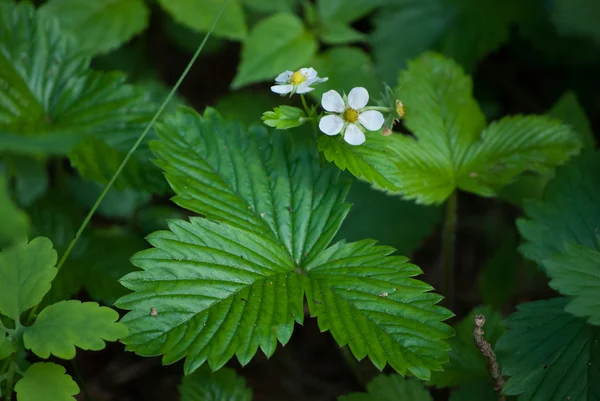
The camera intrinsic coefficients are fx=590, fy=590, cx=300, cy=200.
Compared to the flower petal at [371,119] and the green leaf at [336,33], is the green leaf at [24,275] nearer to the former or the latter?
the flower petal at [371,119]

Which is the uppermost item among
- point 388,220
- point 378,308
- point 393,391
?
point 378,308

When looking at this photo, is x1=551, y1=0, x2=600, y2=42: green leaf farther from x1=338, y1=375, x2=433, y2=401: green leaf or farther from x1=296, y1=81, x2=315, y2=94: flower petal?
x1=338, y1=375, x2=433, y2=401: green leaf

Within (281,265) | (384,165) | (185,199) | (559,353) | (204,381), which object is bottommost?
(204,381)

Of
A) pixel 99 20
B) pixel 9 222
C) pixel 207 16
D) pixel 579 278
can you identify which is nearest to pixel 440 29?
pixel 207 16

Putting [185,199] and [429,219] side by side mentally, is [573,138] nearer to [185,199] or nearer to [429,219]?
[429,219]

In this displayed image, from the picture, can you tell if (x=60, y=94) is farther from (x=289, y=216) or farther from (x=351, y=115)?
(x=351, y=115)

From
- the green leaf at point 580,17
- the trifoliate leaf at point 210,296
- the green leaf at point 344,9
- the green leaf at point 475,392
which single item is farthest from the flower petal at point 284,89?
the green leaf at point 580,17

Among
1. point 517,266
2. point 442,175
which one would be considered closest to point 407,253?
point 517,266
